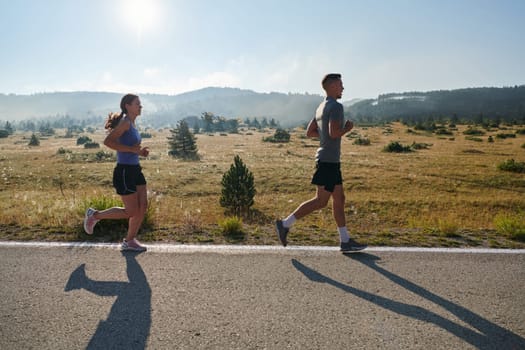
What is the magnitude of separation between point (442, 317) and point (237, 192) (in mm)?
8700

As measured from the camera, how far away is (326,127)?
4449 mm

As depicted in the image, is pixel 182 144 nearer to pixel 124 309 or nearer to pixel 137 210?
pixel 137 210

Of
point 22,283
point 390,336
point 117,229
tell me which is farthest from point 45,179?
point 390,336

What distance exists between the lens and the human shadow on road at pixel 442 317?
2.45 metres

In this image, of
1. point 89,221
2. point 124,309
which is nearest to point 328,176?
point 124,309

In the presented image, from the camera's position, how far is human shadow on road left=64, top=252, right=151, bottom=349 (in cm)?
245

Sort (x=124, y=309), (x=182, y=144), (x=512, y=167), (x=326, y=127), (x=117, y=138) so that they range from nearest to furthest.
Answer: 1. (x=124, y=309)
2. (x=117, y=138)
3. (x=326, y=127)
4. (x=512, y=167)
5. (x=182, y=144)

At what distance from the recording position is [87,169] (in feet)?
63.8

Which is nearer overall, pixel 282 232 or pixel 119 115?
pixel 119 115

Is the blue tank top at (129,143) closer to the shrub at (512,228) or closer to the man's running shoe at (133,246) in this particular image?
the man's running shoe at (133,246)

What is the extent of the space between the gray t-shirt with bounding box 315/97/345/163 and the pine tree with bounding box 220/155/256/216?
6.73 meters

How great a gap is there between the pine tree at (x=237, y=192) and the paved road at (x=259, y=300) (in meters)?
6.85

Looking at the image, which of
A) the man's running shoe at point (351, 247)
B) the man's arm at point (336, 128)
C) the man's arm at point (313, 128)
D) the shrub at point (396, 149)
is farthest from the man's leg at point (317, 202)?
the shrub at point (396, 149)

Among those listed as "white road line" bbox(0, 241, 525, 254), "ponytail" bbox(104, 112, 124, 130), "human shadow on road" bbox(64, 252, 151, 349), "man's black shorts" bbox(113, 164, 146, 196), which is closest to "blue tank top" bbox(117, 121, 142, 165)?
"man's black shorts" bbox(113, 164, 146, 196)
